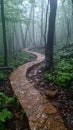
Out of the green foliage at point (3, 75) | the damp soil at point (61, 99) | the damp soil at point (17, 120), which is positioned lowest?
the green foliage at point (3, 75)

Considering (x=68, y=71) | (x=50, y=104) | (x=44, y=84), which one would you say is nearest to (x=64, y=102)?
(x=50, y=104)

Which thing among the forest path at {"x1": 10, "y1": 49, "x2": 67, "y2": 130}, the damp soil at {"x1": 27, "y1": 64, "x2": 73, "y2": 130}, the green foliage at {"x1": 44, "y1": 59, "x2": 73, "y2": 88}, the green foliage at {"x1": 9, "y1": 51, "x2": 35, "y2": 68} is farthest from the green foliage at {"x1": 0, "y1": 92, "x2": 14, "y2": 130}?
the green foliage at {"x1": 9, "y1": 51, "x2": 35, "y2": 68}

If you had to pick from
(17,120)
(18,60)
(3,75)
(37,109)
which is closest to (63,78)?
(37,109)

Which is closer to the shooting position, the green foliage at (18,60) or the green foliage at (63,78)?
the green foliage at (63,78)

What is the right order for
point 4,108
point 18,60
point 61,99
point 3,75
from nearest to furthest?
point 4,108
point 61,99
point 3,75
point 18,60

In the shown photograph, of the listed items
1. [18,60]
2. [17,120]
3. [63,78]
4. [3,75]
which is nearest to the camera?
[17,120]

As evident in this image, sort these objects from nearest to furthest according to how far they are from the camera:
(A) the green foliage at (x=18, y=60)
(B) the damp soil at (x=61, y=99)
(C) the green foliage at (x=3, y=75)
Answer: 1. (B) the damp soil at (x=61, y=99)
2. (C) the green foliage at (x=3, y=75)
3. (A) the green foliage at (x=18, y=60)

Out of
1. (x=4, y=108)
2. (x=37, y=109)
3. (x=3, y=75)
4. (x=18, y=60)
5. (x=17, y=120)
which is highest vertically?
(x=37, y=109)

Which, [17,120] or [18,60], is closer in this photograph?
[17,120]

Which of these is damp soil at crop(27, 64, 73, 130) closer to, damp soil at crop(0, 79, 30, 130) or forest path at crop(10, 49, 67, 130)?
forest path at crop(10, 49, 67, 130)

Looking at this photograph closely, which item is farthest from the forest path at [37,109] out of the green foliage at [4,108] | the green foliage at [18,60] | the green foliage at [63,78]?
the green foliage at [18,60]

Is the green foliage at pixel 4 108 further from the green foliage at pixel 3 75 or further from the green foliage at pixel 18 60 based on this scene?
the green foliage at pixel 18 60

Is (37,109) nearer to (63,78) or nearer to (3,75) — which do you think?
(63,78)

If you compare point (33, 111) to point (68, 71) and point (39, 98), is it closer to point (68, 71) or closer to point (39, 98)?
point (39, 98)
